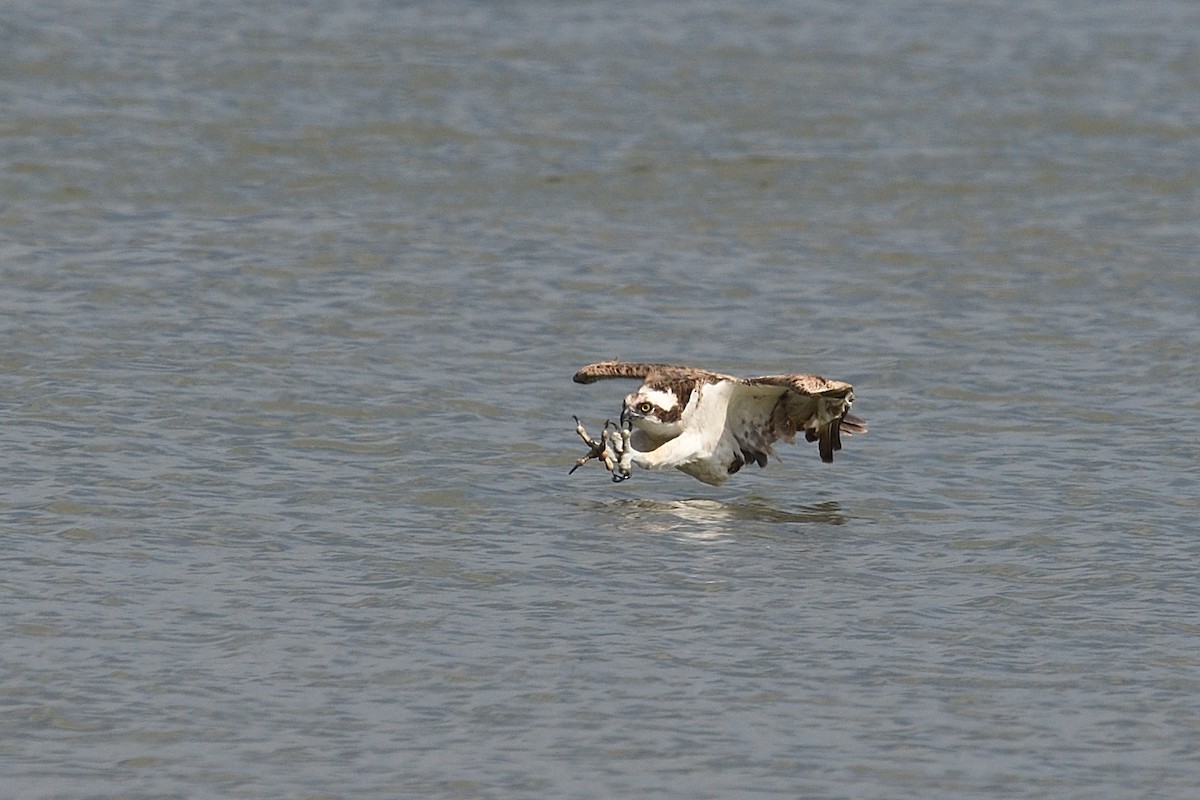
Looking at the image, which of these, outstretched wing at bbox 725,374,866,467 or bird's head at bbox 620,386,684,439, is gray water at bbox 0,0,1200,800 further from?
bird's head at bbox 620,386,684,439

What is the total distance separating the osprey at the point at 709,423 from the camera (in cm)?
1340

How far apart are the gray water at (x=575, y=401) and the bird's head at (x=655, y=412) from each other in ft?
1.81

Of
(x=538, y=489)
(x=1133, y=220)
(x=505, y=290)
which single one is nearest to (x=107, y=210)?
(x=505, y=290)

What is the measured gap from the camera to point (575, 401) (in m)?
16.0

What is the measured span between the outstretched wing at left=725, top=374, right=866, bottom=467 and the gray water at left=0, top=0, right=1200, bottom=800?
413mm

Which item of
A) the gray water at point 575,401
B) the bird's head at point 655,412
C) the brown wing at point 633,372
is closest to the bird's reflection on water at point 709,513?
the gray water at point 575,401

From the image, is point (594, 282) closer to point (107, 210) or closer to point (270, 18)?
point (107, 210)

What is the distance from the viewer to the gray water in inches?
386

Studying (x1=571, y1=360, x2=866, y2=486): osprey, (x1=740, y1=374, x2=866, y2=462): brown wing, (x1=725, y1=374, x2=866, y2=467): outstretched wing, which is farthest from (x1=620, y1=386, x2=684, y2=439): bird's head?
(x1=740, y1=374, x2=866, y2=462): brown wing

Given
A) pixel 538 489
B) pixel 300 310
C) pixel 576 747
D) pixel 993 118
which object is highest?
pixel 993 118

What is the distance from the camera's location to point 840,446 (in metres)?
14.0

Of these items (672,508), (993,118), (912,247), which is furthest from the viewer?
(993,118)

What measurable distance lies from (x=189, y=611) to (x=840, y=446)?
4753 mm

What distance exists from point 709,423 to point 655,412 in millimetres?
388
